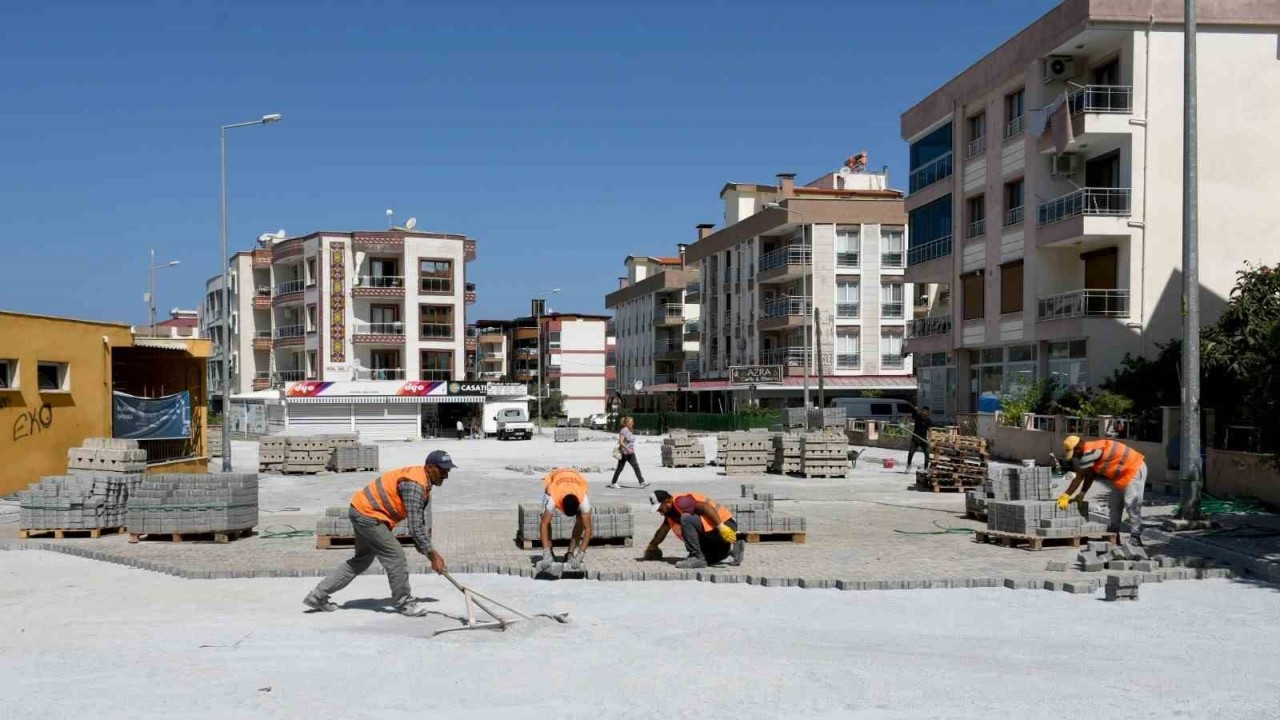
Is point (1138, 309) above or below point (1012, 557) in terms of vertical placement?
above

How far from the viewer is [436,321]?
225 feet

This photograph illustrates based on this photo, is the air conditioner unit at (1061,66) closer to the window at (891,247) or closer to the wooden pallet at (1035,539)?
the wooden pallet at (1035,539)

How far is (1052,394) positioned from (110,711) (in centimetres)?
2913

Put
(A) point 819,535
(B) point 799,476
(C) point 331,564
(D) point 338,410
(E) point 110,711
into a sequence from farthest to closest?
(D) point 338,410
(B) point 799,476
(A) point 819,535
(C) point 331,564
(E) point 110,711

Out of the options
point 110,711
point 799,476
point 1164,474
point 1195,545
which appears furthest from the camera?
point 799,476

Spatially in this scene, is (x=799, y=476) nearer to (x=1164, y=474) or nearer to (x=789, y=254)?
(x=1164, y=474)

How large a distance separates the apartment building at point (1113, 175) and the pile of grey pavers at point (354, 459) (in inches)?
805

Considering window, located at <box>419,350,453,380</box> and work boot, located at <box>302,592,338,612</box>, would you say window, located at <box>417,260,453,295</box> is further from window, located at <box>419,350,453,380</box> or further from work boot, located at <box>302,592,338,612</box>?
work boot, located at <box>302,592,338,612</box>

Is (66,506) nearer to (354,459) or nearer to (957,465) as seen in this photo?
(957,465)


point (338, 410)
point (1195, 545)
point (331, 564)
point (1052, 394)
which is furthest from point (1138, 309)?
point (338, 410)

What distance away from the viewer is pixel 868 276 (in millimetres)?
62312

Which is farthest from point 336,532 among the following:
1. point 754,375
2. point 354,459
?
point 754,375

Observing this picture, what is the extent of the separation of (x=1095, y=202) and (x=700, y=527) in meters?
23.4

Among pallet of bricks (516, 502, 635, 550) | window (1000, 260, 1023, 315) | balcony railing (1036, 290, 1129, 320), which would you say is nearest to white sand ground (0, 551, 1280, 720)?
pallet of bricks (516, 502, 635, 550)
